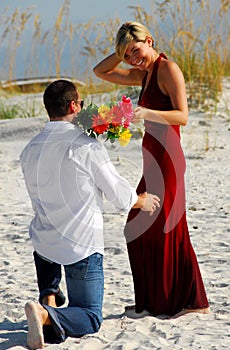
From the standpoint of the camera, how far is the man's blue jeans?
12.3ft

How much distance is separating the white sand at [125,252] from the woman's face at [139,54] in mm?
1293

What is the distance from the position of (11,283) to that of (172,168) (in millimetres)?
1410

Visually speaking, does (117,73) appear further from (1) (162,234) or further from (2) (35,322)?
(2) (35,322)

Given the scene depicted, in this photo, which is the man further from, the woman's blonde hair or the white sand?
the woman's blonde hair

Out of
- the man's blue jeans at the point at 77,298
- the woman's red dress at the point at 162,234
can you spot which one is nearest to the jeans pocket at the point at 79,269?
the man's blue jeans at the point at 77,298

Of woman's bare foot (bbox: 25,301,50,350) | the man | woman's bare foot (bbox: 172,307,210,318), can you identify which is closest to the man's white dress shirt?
the man

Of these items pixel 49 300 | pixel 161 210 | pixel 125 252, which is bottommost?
pixel 125 252

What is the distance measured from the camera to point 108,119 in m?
3.73

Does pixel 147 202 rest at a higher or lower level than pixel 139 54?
lower

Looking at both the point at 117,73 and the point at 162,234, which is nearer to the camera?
the point at 162,234

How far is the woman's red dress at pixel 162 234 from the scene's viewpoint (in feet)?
13.7

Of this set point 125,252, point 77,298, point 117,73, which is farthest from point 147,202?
point 125,252

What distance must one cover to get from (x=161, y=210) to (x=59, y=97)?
87 cm

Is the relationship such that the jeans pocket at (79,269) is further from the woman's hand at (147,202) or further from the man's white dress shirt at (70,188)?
the woman's hand at (147,202)
